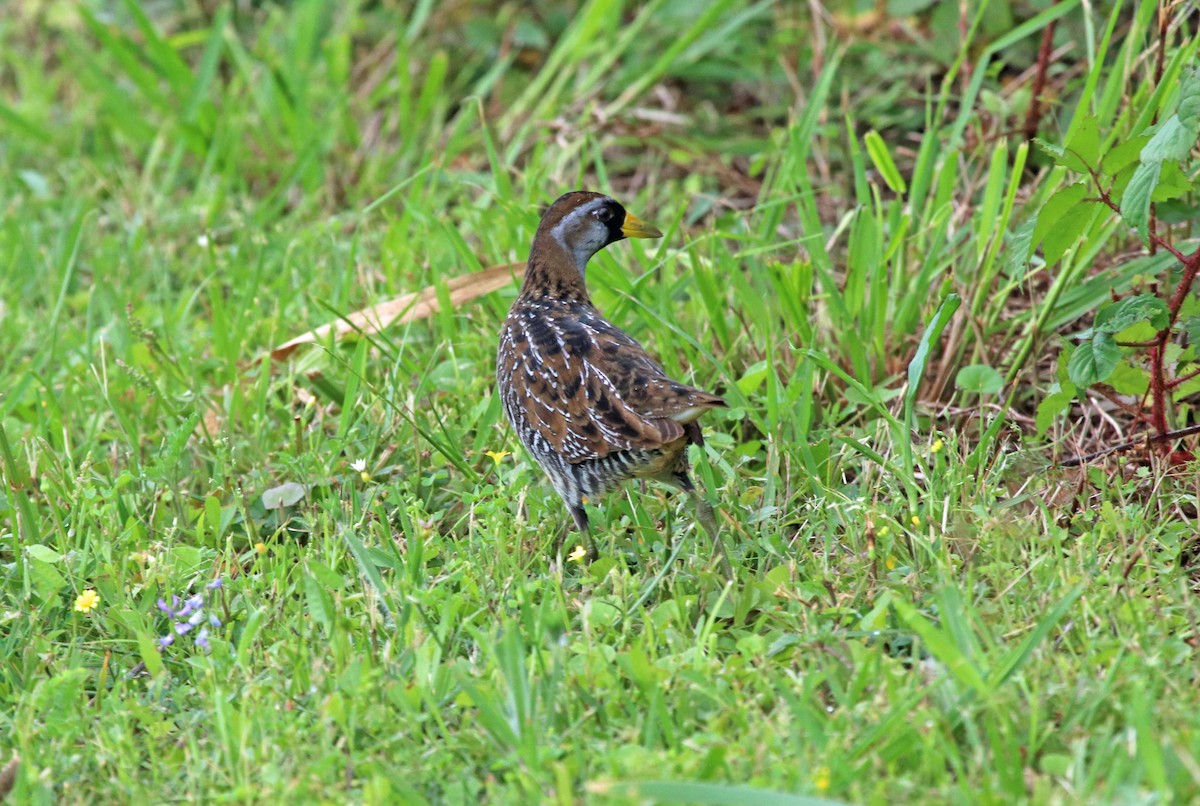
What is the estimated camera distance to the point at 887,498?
3.96 metres

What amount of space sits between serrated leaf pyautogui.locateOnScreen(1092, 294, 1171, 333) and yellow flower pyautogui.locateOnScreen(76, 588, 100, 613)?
2.66 metres

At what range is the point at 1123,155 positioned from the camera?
3.57 m

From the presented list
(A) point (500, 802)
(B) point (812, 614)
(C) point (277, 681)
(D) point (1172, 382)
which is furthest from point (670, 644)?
(D) point (1172, 382)

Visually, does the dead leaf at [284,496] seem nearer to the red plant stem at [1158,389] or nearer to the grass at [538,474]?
the grass at [538,474]

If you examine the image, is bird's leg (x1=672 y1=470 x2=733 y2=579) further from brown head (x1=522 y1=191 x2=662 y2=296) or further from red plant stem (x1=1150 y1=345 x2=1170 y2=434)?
red plant stem (x1=1150 y1=345 x2=1170 y2=434)

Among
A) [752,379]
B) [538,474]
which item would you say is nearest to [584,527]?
[538,474]

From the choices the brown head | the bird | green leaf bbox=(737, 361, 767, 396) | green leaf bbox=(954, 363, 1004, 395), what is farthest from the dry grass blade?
green leaf bbox=(954, 363, 1004, 395)

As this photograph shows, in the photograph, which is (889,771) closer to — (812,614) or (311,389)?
(812,614)

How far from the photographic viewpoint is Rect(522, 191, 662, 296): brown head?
4.41 metres

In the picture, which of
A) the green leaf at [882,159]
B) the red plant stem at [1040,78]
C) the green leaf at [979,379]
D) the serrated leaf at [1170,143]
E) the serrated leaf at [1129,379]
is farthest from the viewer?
the red plant stem at [1040,78]

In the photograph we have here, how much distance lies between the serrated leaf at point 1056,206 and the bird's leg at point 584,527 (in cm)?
141

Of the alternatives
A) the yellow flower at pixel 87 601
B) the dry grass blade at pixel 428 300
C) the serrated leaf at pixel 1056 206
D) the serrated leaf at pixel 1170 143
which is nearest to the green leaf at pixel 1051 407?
the serrated leaf at pixel 1056 206

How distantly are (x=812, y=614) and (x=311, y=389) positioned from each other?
83.7 inches

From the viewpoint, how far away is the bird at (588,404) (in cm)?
366
